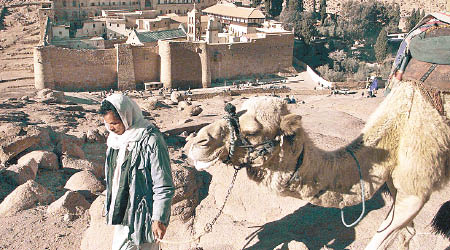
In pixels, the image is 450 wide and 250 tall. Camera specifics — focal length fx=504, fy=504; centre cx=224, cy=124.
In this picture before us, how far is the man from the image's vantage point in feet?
9.41

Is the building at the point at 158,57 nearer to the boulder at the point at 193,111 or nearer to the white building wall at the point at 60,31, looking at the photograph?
the white building wall at the point at 60,31

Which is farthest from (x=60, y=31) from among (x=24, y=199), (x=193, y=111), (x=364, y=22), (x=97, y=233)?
(x=97, y=233)

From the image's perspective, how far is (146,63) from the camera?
23.8 meters

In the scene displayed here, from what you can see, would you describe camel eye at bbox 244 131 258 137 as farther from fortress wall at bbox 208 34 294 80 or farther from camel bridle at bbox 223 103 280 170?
fortress wall at bbox 208 34 294 80

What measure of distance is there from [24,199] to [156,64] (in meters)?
19.0

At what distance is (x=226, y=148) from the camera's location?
9.80 feet

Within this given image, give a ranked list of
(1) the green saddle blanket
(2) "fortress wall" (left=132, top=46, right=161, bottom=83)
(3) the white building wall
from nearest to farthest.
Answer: (1) the green saddle blanket
(2) "fortress wall" (left=132, top=46, right=161, bottom=83)
(3) the white building wall

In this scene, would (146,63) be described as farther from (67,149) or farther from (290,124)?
(290,124)

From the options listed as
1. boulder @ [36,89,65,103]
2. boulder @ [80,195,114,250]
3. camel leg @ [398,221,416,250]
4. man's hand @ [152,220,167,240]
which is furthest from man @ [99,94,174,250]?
boulder @ [36,89,65,103]

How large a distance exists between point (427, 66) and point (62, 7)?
32.7 metres

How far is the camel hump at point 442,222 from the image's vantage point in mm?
4430

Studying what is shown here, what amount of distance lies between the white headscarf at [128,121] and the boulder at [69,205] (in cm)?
264

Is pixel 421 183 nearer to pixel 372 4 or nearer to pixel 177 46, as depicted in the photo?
pixel 177 46

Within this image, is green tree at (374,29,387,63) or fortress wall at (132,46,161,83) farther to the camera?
green tree at (374,29,387,63)
